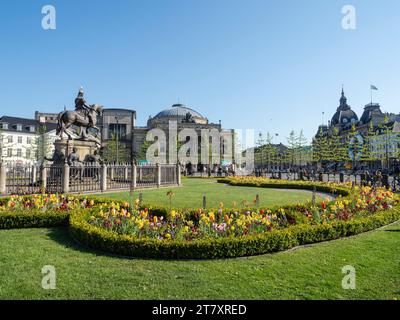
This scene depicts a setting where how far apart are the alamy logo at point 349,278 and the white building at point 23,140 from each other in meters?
67.9

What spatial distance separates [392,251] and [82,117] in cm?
1978

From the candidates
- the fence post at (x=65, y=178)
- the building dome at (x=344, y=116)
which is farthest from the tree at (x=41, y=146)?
the building dome at (x=344, y=116)

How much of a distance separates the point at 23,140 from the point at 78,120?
61025mm

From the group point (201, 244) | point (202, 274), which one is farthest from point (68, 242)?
point (202, 274)

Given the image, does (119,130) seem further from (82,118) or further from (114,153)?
(82,118)

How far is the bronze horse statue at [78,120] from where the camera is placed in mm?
20172

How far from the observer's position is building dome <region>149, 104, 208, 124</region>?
95.4 meters

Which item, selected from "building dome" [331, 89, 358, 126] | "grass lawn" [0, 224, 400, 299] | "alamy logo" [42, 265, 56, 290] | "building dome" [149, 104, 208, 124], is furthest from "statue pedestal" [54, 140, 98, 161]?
"building dome" [331, 89, 358, 126]

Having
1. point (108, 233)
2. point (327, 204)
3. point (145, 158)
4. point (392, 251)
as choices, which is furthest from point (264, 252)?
point (145, 158)

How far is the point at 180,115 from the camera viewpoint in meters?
101
